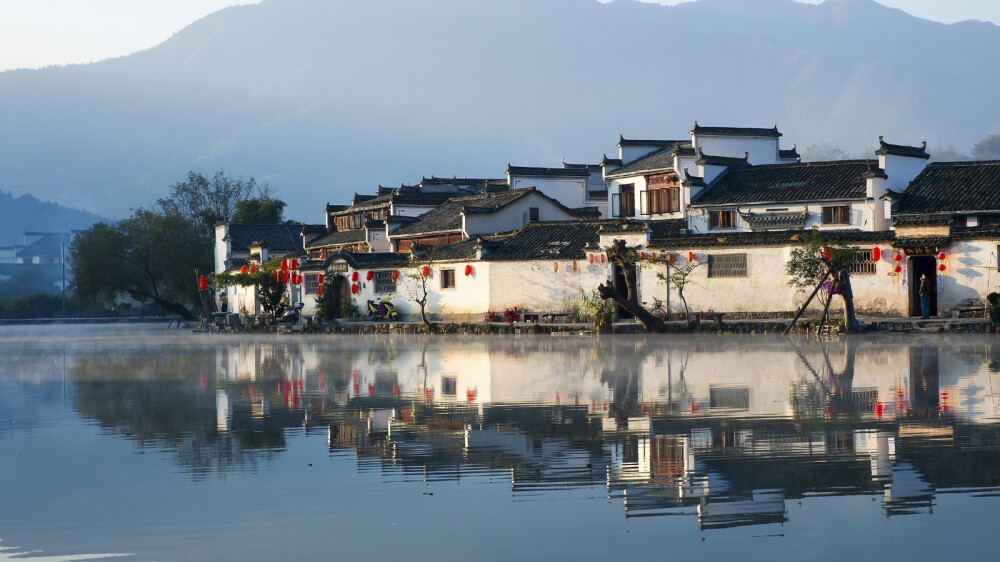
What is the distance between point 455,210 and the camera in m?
52.2

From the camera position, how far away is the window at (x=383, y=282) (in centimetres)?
4750

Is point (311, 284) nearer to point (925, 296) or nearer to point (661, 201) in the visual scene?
point (661, 201)

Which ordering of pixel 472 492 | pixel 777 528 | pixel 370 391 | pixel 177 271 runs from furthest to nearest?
pixel 177 271 → pixel 370 391 → pixel 472 492 → pixel 777 528

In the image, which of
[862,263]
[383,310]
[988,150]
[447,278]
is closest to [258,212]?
[383,310]

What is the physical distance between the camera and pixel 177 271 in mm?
67688

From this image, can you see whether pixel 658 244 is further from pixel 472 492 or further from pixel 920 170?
pixel 472 492

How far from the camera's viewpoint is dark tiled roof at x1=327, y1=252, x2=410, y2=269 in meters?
47.3

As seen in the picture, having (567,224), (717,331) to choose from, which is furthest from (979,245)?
(567,224)

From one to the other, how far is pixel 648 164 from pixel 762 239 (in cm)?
1379

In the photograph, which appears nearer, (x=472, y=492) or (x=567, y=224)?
(x=472, y=492)

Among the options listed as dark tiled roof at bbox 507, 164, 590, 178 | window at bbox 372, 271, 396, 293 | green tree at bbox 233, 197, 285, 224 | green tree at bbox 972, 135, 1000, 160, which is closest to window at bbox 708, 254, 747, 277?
window at bbox 372, 271, 396, 293

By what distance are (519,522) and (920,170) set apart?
40.2 m

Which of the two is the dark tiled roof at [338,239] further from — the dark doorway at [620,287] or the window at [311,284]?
the dark doorway at [620,287]

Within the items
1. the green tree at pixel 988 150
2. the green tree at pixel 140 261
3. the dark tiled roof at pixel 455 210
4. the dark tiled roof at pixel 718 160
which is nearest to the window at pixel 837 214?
the dark tiled roof at pixel 718 160
